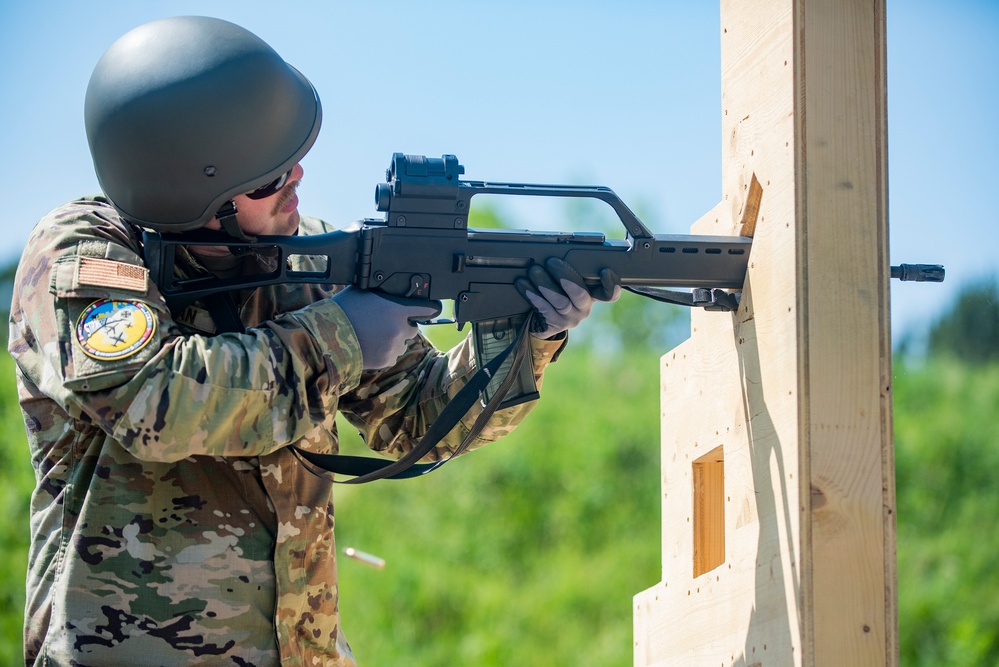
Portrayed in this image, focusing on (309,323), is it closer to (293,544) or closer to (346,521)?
(293,544)

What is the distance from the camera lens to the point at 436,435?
9.67 feet

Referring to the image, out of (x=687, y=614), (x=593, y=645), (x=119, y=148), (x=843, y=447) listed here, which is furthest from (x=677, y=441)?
(x=593, y=645)

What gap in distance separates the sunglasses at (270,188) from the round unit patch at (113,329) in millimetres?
521

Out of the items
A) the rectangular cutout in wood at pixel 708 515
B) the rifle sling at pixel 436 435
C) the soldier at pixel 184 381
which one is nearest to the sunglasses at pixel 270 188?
the soldier at pixel 184 381

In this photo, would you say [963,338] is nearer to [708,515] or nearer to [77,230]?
[708,515]

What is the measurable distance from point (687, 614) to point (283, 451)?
128 cm

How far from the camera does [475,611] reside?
12477 millimetres

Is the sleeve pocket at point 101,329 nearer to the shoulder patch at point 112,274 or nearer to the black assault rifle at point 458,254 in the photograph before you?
the shoulder patch at point 112,274

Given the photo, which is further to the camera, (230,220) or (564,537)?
(564,537)

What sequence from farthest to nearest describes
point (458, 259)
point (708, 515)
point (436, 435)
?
point (708, 515), point (436, 435), point (458, 259)

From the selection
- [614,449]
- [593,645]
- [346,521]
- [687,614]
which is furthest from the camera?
[614,449]

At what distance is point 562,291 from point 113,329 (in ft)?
3.90

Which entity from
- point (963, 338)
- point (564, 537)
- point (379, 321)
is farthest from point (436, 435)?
point (963, 338)

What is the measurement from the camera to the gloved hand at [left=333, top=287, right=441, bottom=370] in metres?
2.69
